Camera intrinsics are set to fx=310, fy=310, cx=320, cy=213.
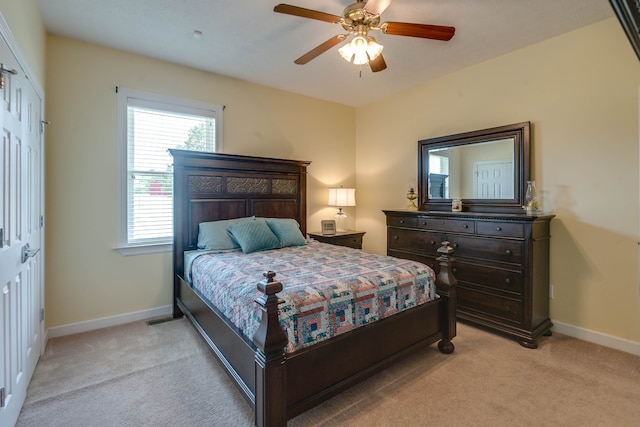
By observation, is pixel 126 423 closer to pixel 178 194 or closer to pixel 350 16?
pixel 178 194

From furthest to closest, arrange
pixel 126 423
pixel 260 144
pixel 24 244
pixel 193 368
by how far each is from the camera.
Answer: pixel 260 144 → pixel 193 368 → pixel 24 244 → pixel 126 423

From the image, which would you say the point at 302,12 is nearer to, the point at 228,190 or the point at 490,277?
the point at 228,190

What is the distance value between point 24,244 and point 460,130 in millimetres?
4108

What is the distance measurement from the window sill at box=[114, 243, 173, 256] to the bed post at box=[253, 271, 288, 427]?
2.30 meters

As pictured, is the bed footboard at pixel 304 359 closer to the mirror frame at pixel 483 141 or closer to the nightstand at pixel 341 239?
the mirror frame at pixel 483 141

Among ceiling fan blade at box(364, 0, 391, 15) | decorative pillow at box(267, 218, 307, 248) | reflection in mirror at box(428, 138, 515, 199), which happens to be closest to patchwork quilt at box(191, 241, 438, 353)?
decorative pillow at box(267, 218, 307, 248)

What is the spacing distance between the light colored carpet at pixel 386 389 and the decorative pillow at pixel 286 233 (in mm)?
1331

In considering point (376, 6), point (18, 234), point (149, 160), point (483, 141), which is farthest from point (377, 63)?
point (18, 234)

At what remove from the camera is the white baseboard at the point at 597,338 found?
8.39ft

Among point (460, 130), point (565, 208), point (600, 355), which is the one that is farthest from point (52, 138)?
point (600, 355)

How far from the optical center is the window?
317 cm

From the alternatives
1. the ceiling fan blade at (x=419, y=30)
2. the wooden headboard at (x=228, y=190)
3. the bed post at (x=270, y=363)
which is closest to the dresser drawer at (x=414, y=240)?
the wooden headboard at (x=228, y=190)

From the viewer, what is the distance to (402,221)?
12.3 ft

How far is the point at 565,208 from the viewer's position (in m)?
2.90
